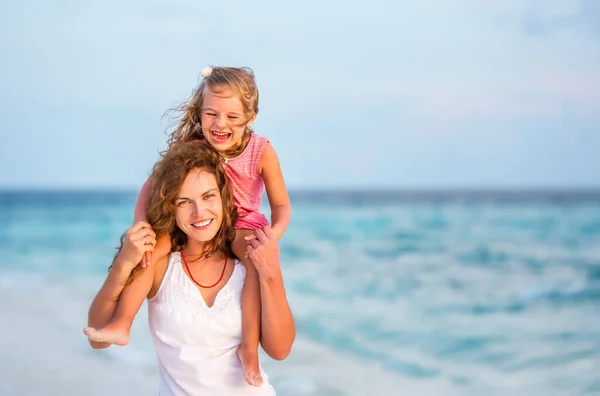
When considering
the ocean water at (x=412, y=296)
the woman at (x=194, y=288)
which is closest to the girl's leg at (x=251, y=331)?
the woman at (x=194, y=288)

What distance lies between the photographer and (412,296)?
42.9 feet

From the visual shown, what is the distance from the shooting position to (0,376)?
342 inches

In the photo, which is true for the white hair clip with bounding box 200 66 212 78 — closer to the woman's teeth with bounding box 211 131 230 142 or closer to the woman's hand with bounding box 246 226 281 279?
the woman's teeth with bounding box 211 131 230 142

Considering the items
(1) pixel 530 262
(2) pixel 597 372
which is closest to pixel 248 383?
(2) pixel 597 372

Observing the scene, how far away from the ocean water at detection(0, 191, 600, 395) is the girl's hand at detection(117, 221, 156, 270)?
614 centimetres

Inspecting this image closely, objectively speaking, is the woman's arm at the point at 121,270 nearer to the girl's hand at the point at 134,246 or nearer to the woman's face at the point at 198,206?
the girl's hand at the point at 134,246

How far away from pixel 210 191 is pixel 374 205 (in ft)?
89.3

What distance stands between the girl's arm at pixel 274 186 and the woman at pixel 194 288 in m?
0.32

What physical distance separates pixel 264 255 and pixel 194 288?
0.25 metres

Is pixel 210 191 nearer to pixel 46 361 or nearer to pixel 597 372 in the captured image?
pixel 46 361

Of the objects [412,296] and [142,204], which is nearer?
[142,204]

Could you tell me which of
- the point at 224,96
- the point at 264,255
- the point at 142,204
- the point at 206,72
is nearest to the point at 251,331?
the point at 264,255

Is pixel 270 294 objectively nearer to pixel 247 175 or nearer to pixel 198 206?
pixel 198 206

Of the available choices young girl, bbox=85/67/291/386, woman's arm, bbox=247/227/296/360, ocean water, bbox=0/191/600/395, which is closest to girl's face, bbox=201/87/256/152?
young girl, bbox=85/67/291/386
